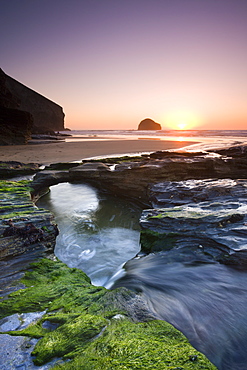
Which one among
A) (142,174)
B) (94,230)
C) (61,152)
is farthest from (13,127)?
(94,230)

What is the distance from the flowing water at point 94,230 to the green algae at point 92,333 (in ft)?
3.06

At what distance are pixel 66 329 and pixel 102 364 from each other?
53cm

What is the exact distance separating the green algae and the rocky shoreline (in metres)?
0.01

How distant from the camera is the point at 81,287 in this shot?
254cm

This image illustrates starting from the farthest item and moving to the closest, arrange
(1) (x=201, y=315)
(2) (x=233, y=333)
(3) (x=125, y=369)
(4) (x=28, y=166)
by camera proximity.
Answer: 1. (4) (x=28, y=166)
2. (1) (x=201, y=315)
3. (2) (x=233, y=333)
4. (3) (x=125, y=369)

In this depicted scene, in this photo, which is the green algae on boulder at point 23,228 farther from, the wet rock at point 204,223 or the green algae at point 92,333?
the wet rock at point 204,223

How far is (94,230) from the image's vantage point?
4828 mm

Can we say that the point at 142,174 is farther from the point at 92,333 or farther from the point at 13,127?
A: the point at 13,127

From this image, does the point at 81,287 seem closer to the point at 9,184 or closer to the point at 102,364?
the point at 102,364

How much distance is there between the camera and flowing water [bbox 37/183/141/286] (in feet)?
12.0

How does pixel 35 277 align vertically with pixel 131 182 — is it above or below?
below

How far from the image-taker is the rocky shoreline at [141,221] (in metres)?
2.04

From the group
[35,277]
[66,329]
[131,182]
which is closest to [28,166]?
[131,182]

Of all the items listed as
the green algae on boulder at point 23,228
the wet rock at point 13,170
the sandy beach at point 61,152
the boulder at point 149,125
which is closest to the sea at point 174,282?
the green algae on boulder at point 23,228
